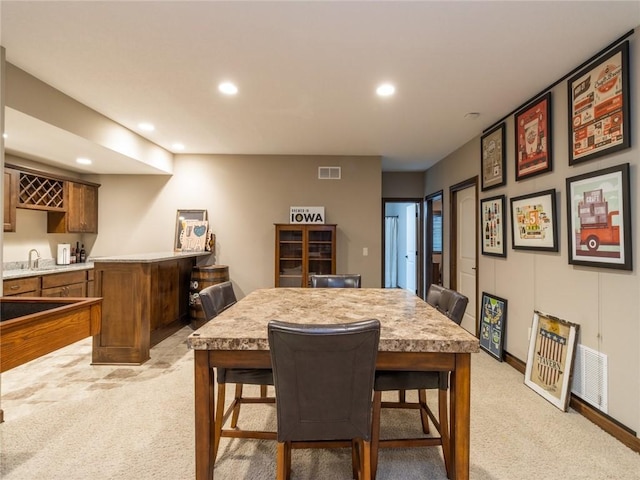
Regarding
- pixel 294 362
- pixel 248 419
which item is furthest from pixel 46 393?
pixel 294 362

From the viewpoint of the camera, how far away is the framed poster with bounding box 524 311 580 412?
2.38 meters

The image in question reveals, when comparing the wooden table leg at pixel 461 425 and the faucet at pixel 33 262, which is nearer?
the wooden table leg at pixel 461 425

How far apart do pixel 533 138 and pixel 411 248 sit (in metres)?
4.12

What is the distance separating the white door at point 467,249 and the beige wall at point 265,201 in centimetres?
118

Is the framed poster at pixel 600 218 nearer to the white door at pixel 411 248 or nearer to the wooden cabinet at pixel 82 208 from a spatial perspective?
the white door at pixel 411 248

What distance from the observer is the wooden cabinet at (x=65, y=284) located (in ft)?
12.6

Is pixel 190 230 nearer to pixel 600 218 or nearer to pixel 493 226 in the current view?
pixel 493 226

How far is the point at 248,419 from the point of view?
2.25 m

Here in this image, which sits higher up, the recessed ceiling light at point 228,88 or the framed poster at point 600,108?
the recessed ceiling light at point 228,88

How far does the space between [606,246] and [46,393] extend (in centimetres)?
444

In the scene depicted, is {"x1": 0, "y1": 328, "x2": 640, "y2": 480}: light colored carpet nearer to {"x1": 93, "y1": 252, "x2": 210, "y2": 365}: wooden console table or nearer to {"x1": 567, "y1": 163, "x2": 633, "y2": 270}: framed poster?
{"x1": 93, "y1": 252, "x2": 210, "y2": 365}: wooden console table

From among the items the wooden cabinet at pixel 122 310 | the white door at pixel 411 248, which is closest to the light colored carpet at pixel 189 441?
the wooden cabinet at pixel 122 310

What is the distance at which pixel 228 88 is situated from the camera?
8.99ft

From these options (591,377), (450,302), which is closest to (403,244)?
(591,377)
